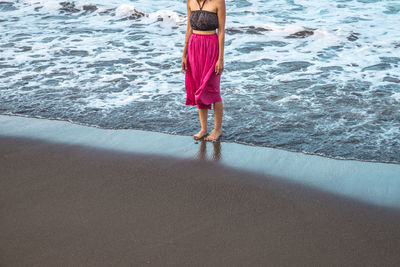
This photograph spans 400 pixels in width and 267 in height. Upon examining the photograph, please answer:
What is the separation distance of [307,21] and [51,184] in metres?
9.52

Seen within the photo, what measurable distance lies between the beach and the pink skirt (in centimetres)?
73

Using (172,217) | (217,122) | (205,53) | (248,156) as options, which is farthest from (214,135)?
(172,217)

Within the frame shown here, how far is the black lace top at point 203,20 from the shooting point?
4.43 meters

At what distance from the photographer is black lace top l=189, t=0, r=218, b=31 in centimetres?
443

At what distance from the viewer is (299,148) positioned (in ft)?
15.4

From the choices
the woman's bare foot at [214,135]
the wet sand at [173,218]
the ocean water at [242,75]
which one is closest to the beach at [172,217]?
the wet sand at [173,218]

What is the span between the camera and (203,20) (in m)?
4.46

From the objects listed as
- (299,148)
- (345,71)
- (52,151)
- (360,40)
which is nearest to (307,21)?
(360,40)

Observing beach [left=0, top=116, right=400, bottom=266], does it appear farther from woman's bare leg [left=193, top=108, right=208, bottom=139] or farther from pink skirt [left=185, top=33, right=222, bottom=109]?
pink skirt [left=185, top=33, right=222, bottom=109]

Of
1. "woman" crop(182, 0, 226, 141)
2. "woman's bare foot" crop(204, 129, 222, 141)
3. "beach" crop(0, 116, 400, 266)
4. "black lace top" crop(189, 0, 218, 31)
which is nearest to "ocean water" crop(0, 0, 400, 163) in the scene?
"woman's bare foot" crop(204, 129, 222, 141)

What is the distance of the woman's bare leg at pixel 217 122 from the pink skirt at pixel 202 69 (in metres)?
0.10

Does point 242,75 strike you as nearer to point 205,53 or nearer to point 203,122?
point 203,122

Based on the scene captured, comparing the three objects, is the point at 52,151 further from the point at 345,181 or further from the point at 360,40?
the point at 360,40

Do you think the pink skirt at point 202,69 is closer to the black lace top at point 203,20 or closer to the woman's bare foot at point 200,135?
the black lace top at point 203,20
